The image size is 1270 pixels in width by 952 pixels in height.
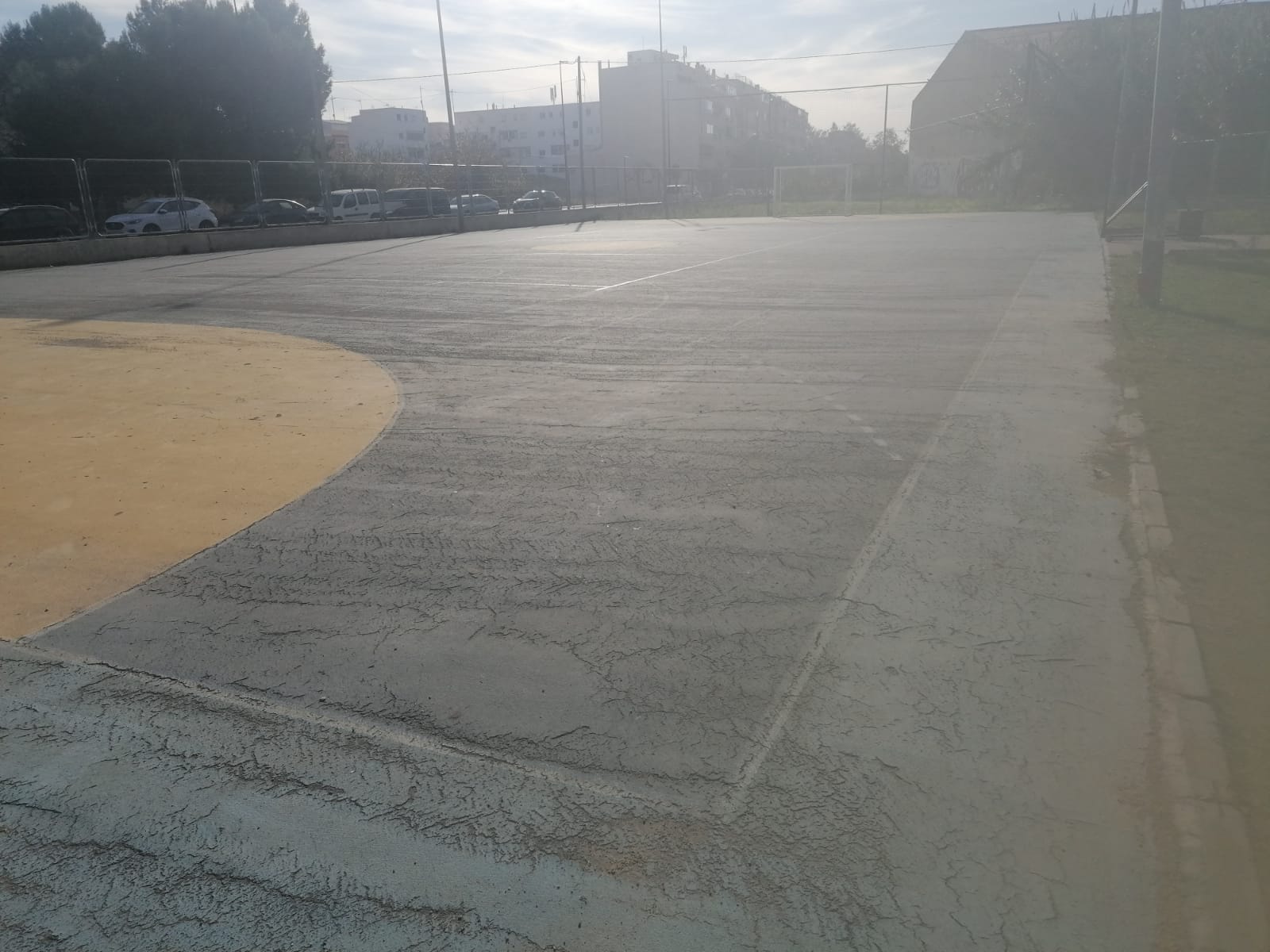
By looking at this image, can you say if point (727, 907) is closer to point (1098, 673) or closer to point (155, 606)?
point (1098, 673)

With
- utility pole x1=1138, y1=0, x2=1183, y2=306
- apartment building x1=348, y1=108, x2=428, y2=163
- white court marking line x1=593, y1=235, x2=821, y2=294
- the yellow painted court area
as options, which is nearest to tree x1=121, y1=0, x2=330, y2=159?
white court marking line x1=593, y1=235, x2=821, y2=294

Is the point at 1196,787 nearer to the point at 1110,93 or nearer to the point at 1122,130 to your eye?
the point at 1122,130

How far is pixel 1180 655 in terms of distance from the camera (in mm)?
3584

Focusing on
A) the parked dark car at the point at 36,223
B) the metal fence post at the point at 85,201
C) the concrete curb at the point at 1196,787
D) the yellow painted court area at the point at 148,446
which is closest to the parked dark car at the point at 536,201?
the metal fence post at the point at 85,201

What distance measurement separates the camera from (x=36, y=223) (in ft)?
78.2

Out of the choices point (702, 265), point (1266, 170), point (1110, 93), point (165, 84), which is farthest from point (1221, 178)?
point (165, 84)

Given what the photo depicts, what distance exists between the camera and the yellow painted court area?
484 cm

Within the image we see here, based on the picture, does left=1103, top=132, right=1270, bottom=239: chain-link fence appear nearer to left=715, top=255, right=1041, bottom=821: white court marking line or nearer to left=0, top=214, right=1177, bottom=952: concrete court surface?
left=715, top=255, right=1041, bottom=821: white court marking line

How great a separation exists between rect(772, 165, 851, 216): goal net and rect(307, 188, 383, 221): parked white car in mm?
24608

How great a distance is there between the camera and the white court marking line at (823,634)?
9.63 ft

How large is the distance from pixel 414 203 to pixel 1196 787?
3951 centimetres

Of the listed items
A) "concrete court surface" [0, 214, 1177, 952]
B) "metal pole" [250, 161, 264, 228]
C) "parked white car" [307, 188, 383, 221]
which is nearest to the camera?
"concrete court surface" [0, 214, 1177, 952]

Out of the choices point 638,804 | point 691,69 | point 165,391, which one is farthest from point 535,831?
point 691,69

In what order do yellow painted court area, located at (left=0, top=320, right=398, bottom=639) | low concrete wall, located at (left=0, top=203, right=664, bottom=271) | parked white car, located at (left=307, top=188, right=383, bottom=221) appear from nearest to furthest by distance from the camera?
yellow painted court area, located at (left=0, top=320, right=398, bottom=639) < low concrete wall, located at (left=0, top=203, right=664, bottom=271) < parked white car, located at (left=307, top=188, right=383, bottom=221)
